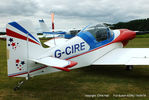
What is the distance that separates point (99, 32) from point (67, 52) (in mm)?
2163

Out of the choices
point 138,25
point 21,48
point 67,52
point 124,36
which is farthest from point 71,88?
point 138,25

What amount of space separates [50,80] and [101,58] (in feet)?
7.50

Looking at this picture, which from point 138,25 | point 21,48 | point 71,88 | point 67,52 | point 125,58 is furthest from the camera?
point 138,25

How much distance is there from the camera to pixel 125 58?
6.00m

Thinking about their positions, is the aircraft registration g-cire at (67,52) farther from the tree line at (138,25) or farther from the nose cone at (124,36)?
the tree line at (138,25)

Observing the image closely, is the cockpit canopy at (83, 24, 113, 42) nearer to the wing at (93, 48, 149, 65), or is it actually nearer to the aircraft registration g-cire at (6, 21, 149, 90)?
the aircraft registration g-cire at (6, 21, 149, 90)

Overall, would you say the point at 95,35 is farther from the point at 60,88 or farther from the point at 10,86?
the point at 10,86

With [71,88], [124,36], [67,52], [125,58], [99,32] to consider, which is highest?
[99,32]

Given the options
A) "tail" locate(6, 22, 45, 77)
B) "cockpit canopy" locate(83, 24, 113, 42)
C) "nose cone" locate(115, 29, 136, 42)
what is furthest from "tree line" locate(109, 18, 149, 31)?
"tail" locate(6, 22, 45, 77)

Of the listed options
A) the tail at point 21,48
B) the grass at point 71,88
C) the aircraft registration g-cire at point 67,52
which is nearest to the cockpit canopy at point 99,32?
the aircraft registration g-cire at point 67,52

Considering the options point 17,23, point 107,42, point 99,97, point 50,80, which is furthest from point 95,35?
point 17,23

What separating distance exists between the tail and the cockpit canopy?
9.00ft

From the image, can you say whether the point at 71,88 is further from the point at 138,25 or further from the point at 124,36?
the point at 138,25

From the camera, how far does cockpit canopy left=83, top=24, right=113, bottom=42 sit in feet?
20.6
